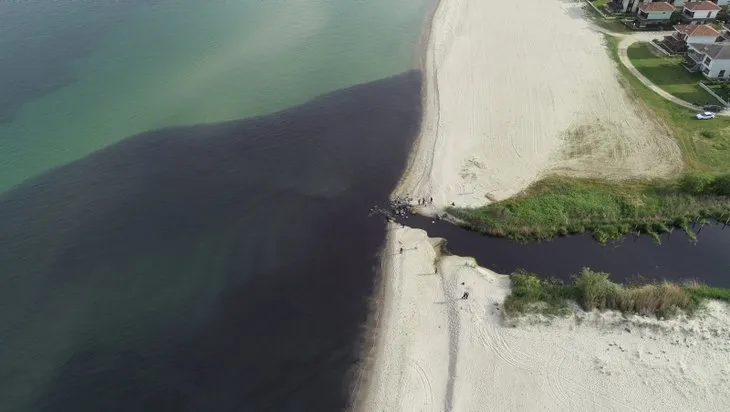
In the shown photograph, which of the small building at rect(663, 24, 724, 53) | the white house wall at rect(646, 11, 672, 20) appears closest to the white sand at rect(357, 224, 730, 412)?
the small building at rect(663, 24, 724, 53)

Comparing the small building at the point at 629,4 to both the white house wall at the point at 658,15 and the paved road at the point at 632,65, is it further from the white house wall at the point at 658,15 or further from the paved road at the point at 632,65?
the paved road at the point at 632,65

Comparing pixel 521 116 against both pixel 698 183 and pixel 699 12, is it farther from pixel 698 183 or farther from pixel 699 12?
pixel 699 12

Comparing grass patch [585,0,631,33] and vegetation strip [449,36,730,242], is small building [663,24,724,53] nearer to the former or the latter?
grass patch [585,0,631,33]

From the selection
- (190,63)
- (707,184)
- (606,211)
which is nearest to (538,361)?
(606,211)

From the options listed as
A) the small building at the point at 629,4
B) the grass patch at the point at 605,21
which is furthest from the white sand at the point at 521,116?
the small building at the point at 629,4

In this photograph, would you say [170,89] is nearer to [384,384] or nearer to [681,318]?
[384,384]

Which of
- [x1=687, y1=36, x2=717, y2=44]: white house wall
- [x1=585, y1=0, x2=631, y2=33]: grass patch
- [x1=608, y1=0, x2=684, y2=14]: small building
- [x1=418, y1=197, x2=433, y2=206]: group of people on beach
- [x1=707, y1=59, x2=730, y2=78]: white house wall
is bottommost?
[x1=418, y1=197, x2=433, y2=206]: group of people on beach
